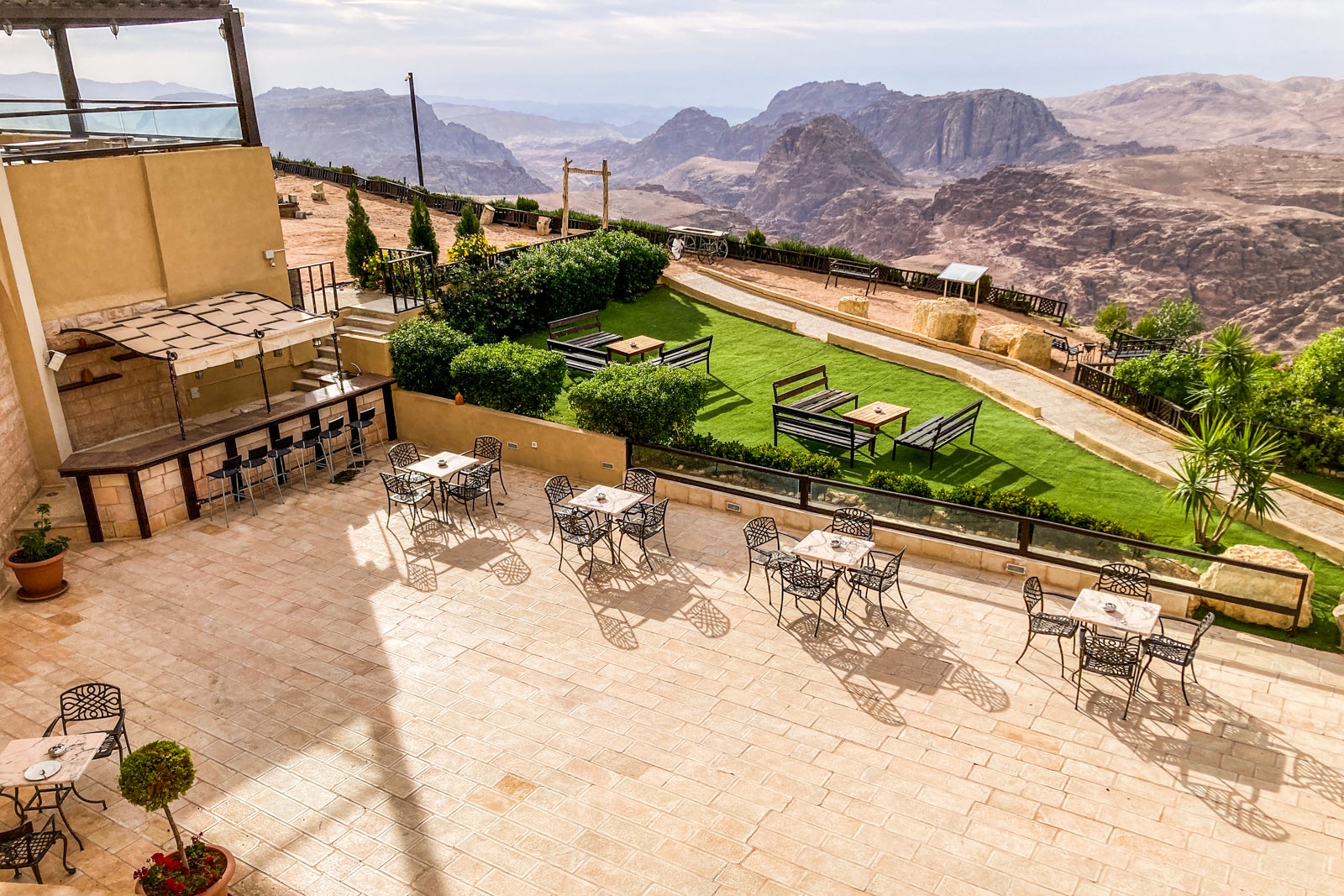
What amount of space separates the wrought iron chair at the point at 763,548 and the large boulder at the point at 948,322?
1292cm

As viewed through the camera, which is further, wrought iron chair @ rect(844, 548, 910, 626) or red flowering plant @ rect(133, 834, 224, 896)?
wrought iron chair @ rect(844, 548, 910, 626)

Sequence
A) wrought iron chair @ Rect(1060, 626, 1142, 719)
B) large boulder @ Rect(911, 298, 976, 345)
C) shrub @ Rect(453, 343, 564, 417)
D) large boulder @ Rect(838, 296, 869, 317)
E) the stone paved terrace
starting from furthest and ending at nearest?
1. large boulder @ Rect(838, 296, 869, 317)
2. large boulder @ Rect(911, 298, 976, 345)
3. shrub @ Rect(453, 343, 564, 417)
4. wrought iron chair @ Rect(1060, 626, 1142, 719)
5. the stone paved terrace

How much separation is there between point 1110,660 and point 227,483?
1452cm

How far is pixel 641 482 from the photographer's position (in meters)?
15.1

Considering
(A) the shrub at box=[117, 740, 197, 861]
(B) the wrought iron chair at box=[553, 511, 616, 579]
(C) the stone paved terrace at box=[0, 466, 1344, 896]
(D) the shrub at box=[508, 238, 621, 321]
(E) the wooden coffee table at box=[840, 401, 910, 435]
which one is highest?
(D) the shrub at box=[508, 238, 621, 321]

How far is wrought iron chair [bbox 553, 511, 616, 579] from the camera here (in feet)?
43.8

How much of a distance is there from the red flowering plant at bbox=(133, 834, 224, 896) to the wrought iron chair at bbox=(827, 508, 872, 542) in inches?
351

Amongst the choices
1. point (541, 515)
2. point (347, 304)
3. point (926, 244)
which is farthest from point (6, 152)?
point (926, 244)

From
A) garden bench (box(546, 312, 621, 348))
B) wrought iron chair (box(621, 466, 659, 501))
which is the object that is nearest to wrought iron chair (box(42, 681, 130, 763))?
wrought iron chair (box(621, 466, 659, 501))

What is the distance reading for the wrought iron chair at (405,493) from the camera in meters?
14.6

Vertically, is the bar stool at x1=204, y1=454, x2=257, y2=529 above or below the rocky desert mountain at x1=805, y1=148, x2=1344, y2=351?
above

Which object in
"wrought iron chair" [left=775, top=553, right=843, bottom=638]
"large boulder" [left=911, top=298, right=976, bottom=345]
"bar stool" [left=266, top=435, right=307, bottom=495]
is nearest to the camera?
"wrought iron chair" [left=775, top=553, right=843, bottom=638]

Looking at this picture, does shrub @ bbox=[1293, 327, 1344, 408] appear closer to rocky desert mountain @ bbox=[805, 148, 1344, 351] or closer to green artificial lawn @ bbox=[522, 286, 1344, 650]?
green artificial lawn @ bbox=[522, 286, 1344, 650]

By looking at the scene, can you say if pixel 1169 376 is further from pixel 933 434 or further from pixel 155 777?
pixel 155 777
